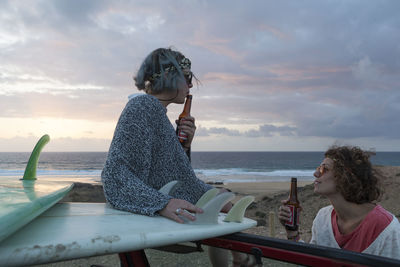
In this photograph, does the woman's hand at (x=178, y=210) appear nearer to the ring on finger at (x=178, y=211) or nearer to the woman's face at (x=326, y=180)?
the ring on finger at (x=178, y=211)

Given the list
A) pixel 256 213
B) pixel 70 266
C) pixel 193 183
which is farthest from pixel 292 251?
pixel 256 213

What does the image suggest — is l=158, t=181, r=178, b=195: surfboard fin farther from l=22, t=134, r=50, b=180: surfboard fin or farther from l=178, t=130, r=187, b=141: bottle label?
l=22, t=134, r=50, b=180: surfboard fin

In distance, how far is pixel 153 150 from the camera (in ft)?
6.64

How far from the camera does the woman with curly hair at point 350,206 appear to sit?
2.23m

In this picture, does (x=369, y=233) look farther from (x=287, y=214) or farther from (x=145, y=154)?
(x=145, y=154)

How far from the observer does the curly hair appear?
94.3 inches

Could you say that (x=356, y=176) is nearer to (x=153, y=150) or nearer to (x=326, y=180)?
(x=326, y=180)

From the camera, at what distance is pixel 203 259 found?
4.79 meters

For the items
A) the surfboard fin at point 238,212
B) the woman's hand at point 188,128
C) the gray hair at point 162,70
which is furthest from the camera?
the woman's hand at point 188,128

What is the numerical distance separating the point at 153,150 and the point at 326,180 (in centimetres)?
135

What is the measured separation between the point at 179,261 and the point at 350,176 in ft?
10.1

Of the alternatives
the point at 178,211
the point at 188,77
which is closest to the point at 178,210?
the point at 178,211

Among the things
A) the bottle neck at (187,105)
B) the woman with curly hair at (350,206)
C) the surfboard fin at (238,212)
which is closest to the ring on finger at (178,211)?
the surfboard fin at (238,212)

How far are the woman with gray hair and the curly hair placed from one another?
848 millimetres
